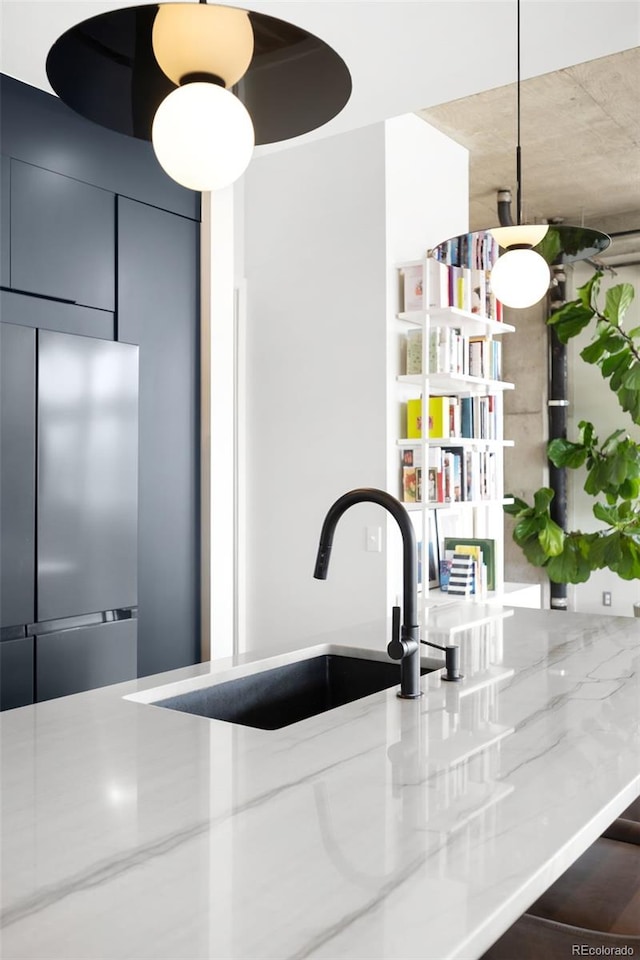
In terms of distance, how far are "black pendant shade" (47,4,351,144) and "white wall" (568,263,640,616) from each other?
524 centimetres

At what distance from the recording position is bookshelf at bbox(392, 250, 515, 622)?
155 inches

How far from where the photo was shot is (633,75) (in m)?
3.96

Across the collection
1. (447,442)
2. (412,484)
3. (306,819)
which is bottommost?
(306,819)

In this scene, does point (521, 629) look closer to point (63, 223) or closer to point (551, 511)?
point (63, 223)

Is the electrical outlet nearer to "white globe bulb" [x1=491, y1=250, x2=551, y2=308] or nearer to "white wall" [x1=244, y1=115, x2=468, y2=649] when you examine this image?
"white wall" [x1=244, y1=115, x2=468, y2=649]

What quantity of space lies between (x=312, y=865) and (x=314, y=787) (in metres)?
0.24

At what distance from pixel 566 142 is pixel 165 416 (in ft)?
9.42

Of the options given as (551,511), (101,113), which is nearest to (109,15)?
(101,113)

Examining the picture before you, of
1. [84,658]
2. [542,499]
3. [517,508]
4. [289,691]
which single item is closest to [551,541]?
[542,499]

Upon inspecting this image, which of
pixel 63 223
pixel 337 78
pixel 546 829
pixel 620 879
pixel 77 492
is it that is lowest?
pixel 620 879

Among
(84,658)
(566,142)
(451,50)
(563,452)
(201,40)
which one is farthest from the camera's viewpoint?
(563,452)

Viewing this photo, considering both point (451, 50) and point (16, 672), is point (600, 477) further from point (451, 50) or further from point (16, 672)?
point (16, 672)

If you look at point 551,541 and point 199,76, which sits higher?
point 199,76

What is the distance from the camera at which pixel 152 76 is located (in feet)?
4.48
